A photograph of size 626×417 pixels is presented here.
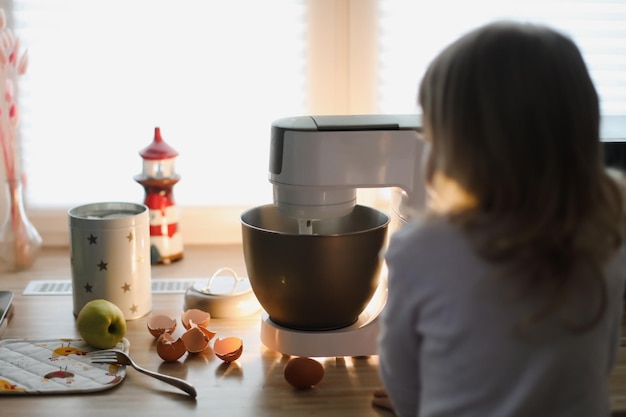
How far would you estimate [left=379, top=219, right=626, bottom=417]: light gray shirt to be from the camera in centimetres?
84

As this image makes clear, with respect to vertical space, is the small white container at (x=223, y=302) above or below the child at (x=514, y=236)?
below

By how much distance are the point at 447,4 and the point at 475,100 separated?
1.11 meters

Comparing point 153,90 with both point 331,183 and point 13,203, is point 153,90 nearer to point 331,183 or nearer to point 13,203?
point 13,203

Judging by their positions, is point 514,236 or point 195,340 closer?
point 514,236

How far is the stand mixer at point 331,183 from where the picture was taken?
3.94 feet

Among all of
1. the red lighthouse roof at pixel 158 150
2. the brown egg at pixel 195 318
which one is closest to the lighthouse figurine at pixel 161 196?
the red lighthouse roof at pixel 158 150

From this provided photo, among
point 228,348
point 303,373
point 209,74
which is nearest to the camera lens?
point 303,373

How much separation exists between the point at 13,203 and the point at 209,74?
0.50 m

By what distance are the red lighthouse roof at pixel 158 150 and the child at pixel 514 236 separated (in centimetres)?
92

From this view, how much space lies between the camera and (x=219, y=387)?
121 centimetres

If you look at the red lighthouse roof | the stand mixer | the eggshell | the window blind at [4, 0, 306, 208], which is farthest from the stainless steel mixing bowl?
the window blind at [4, 0, 306, 208]

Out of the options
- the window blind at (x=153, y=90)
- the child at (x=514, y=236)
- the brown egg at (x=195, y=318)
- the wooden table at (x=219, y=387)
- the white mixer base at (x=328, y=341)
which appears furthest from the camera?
the window blind at (x=153, y=90)

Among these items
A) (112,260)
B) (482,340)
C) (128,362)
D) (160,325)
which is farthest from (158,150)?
(482,340)

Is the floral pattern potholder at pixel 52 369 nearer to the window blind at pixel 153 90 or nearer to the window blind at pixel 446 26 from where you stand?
the window blind at pixel 153 90
